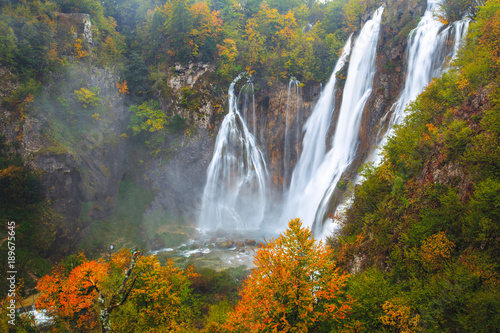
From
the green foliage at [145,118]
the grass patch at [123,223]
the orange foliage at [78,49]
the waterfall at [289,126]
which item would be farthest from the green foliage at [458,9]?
the orange foliage at [78,49]

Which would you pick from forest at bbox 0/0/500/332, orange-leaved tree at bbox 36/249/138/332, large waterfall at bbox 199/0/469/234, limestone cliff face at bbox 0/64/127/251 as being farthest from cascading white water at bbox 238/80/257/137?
orange-leaved tree at bbox 36/249/138/332

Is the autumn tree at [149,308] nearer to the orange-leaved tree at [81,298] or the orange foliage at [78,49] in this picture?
the orange-leaved tree at [81,298]

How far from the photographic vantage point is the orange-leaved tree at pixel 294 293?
707cm

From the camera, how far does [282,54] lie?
31.5 metres

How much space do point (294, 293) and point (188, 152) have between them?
85.9ft

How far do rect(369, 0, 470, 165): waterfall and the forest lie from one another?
0.98m

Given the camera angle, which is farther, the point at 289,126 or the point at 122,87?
the point at 289,126

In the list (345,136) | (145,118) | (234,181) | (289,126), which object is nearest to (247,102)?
(289,126)

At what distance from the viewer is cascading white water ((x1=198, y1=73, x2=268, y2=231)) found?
30391mm

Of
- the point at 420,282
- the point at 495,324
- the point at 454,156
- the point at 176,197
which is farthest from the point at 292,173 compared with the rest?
the point at 495,324

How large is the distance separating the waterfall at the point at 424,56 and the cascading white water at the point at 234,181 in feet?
50.5

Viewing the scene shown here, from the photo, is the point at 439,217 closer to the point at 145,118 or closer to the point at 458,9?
the point at 458,9

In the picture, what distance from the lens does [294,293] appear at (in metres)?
7.07

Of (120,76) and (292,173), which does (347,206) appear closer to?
(292,173)
